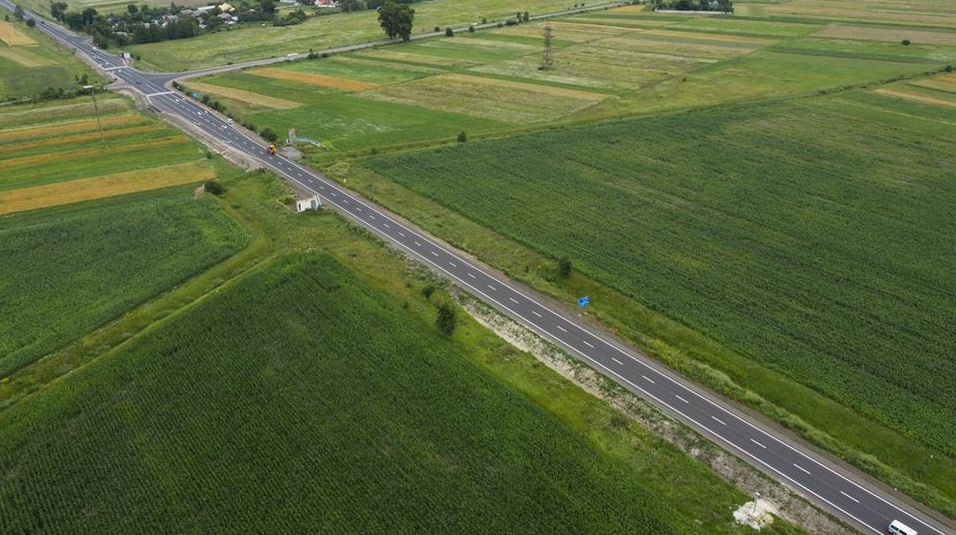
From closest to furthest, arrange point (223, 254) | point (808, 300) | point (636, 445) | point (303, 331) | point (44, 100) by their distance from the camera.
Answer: point (636, 445) → point (303, 331) → point (808, 300) → point (223, 254) → point (44, 100)

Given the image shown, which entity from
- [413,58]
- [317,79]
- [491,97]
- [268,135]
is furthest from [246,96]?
[491,97]

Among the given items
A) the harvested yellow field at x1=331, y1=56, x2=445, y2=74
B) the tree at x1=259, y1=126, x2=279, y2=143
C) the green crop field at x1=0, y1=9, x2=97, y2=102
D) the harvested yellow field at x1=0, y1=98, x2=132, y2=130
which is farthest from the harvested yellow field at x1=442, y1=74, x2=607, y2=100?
the green crop field at x1=0, y1=9, x2=97, y2=102

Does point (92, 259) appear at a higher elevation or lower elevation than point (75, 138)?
lower

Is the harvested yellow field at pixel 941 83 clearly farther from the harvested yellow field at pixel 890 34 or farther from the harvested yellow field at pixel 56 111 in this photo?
the harvested yellow field at pixel 56 111

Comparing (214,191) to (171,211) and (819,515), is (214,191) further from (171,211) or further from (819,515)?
(819,515)

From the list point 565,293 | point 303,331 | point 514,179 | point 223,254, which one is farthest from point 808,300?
point 223,254

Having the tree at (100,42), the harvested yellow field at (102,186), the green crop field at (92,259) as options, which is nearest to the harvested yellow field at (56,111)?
the harvested yellow field at (102,186)

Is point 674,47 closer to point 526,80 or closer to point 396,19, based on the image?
point 526,80
